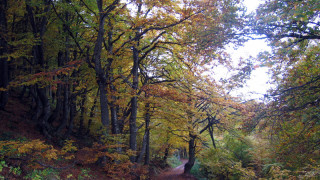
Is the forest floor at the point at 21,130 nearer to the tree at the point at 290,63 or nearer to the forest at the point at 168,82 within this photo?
the forest at the point at 168,82

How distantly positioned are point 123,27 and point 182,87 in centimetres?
419

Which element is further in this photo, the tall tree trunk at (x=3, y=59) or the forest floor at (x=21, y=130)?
the tall tree trunk at (x=3, y=59)

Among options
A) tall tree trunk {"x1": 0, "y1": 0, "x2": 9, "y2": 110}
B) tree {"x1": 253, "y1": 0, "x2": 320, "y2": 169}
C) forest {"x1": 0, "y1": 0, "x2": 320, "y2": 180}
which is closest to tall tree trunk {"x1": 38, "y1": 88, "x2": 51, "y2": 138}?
forest {"x1": 0, "y1": 0, "x2": 320, "y2": 180}

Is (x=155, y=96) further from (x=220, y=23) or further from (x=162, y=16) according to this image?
(x=220, y=23)

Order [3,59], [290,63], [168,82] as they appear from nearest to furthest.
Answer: [290,63] → [3,59] → [168,82]

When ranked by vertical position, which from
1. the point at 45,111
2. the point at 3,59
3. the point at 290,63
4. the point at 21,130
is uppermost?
the point at 3,59

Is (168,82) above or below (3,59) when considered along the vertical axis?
below

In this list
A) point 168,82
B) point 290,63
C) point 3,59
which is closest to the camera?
point 290,63

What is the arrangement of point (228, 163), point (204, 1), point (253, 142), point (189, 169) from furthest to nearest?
point (189, 169) < point (253, 142) < point (228, 163) < point (204, 1)

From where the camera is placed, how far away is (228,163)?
11.9 meters

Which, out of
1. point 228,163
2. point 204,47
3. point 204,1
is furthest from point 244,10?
point 228,163

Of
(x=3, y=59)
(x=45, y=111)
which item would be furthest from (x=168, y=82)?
(x=3, y=59)

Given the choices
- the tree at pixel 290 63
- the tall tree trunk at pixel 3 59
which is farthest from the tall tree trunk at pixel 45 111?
the tree at pixel 290 63

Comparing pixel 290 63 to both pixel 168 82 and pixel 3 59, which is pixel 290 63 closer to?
pixel 168 82
